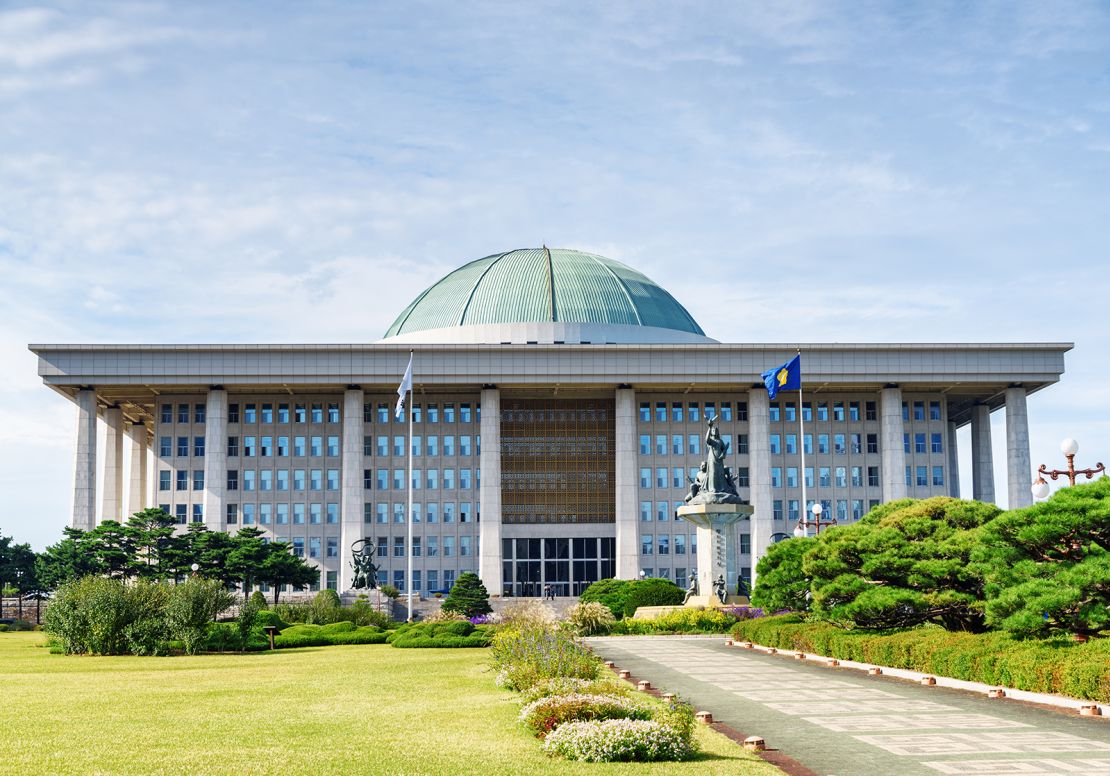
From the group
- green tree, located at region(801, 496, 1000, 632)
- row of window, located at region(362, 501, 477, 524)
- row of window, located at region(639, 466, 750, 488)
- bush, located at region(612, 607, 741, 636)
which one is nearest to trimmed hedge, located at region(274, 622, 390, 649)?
bush, located at region(612, 607, 741, 636)

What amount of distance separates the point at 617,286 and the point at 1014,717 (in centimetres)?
8357

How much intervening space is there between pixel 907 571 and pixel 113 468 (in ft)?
251

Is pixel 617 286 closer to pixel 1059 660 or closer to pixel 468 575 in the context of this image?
pixel 468 575

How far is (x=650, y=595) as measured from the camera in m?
62.5

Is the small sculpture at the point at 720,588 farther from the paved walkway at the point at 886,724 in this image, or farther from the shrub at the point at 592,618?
the paved walkway at the point at 886,724

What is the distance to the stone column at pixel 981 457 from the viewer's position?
96.6m

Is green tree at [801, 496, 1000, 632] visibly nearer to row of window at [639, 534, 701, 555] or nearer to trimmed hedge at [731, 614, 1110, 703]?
trimmed hedge at [731, 614, 1110, 703]

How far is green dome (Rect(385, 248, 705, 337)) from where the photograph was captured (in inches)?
3834

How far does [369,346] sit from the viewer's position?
289 ft

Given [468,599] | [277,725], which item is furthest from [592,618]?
[277,725]

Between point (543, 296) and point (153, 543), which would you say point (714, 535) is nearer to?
point (153, 543)

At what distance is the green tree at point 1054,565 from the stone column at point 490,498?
6523 cm

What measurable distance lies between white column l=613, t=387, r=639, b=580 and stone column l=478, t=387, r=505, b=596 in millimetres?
9235

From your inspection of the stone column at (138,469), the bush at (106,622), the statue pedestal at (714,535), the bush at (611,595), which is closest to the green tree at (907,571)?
the statue pedestal at (714,535)
